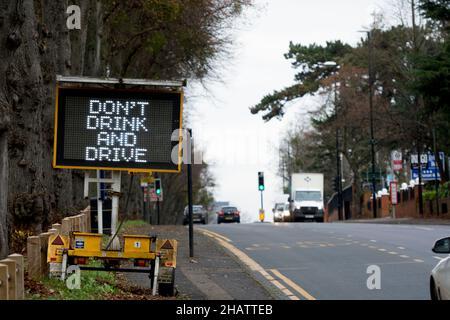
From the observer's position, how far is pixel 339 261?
68.0ft

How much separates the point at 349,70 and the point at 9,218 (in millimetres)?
57110

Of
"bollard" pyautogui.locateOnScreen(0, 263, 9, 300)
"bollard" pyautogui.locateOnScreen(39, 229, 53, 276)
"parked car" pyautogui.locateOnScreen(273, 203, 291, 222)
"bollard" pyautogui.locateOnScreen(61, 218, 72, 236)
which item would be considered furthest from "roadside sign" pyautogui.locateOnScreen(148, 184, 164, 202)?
"bollard" pyautogui.locateOnScreen(0, 263, 9, 300)

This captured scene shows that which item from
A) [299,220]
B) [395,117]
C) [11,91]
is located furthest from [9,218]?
[299,220]

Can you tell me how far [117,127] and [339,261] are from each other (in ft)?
28.7

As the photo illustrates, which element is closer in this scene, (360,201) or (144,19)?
(144,19)

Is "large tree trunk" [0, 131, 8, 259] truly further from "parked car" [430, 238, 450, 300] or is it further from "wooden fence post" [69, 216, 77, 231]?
"parked car" [430, 238, 450, 300]

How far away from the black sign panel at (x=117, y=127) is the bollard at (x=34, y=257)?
142 centimetres

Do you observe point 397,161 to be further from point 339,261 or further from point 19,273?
point 19,273

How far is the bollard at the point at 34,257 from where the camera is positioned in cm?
1255

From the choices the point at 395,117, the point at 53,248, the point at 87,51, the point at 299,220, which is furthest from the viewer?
the point at 299,220

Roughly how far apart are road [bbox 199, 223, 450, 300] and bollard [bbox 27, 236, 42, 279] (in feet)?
13.7

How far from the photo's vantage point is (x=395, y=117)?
59.6 metres

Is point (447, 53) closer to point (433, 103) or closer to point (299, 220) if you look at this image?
point (433, 103)

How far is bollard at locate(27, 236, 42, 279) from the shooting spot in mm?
12555
